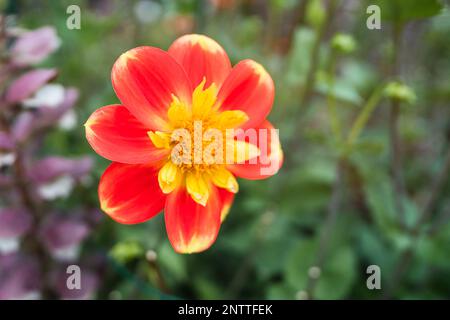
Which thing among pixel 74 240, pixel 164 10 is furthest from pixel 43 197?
pixel 164 10

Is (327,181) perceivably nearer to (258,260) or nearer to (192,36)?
(258,260)

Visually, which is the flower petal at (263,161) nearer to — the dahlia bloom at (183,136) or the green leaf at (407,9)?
the dahlia bloom at (183,136)

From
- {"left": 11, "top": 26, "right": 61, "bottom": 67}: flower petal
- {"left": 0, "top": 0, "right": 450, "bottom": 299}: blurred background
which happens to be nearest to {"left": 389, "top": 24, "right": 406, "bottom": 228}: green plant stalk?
{"left": 0, "top": 0, "right": 450, "bottom": 299}: blurred background

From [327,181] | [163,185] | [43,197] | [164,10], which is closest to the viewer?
[163,185]

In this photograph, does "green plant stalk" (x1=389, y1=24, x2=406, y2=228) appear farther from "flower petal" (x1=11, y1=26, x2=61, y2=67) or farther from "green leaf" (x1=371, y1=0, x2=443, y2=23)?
"flower petal" (x1=11, y1=26, x2=61, y2=67)

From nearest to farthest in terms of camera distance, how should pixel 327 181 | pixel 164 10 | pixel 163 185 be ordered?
pixel 163 185 < pixel 327 181 < pixel 164 10

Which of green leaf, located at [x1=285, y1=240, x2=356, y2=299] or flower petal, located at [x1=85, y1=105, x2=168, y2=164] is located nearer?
flower petal, located at [x1=85, y1=105, x2=168, y2=164]

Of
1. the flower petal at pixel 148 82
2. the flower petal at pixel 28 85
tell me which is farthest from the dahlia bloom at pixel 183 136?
the flower petal at pixel 28 85
